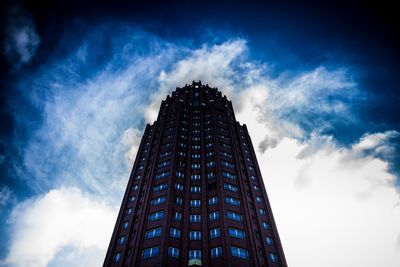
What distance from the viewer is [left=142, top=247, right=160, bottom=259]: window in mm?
43312

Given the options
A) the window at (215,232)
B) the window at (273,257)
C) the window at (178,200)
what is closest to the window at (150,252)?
the window at (215,232)

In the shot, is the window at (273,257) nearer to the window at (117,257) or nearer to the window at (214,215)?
the window at (214,215)

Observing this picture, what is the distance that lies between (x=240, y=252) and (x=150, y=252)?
16.2 metres

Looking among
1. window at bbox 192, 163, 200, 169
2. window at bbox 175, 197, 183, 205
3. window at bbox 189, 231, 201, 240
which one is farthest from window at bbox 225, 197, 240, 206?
window at bbox 192, 163, 200, 169

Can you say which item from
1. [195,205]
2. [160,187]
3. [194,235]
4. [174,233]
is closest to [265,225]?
[195,205]

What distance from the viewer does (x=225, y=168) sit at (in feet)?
203

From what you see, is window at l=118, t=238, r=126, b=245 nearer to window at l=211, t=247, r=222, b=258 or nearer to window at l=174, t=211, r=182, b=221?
window at l=174, t=211, r=182, b=221

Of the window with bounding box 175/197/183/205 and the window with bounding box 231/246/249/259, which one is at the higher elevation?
the window with bounding box 175/197/183/205

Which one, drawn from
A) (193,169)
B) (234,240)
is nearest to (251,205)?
(234,240)

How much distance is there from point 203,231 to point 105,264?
20.2 m

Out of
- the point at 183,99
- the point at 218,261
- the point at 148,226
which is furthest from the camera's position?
the point at 183,99

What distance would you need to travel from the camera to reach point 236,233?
46969 mm

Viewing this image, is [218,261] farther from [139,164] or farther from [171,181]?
[139,164]

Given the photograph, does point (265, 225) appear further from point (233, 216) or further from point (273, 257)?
point (233, 216)
